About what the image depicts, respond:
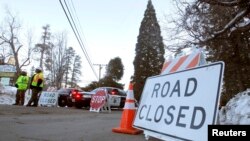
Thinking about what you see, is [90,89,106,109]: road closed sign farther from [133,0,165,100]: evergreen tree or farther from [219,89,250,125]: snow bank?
[133,0,165,100]: evergreen tree

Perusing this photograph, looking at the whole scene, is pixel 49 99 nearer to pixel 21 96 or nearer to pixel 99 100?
pixel 21 96


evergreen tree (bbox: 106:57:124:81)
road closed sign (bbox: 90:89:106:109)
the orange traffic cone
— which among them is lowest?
the orange traffic cone

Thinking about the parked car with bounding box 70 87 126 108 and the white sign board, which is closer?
the parked car with bounding box 70 87 126 108

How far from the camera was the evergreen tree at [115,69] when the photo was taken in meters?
82.9

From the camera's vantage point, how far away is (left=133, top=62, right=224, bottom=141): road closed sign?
4113 mm

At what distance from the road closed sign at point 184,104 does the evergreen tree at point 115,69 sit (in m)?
75.8

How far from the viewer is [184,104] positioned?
185 inches

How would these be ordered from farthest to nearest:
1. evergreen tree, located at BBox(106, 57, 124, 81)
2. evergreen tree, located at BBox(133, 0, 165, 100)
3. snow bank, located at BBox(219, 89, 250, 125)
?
evergreen tree, located at BBox(106, 57, 124, 81)
evergreen tree, located at BBox(133, 0, 165, 100)
snow bank, located at BBox(219, 89, 250, 125)

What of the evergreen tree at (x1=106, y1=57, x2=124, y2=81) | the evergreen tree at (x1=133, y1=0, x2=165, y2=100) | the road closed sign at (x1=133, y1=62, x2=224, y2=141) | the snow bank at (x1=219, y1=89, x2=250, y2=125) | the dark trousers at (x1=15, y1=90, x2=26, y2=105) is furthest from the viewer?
the evergreen tree at (x1=106, y1=57, x2=124, y2=81)

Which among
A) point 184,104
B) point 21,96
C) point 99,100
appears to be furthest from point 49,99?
point 184,104

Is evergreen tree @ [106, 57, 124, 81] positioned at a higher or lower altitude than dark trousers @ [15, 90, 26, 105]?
higher

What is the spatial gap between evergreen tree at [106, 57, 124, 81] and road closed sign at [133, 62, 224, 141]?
249 feet

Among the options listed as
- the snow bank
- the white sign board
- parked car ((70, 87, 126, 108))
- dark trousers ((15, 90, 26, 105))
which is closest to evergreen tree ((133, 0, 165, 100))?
the white sign board

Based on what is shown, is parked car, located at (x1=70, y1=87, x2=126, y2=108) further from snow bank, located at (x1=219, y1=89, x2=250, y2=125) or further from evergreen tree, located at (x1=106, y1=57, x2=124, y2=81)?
evergreen tree, located at (x1=106, y1=57, x2=124, y2=81)
